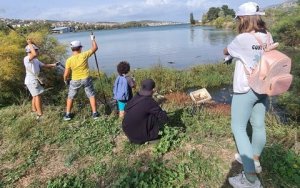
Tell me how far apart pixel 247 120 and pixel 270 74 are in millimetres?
537

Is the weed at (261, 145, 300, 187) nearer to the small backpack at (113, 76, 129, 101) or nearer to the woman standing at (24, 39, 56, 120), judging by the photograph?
the small backpack at (113, 76, 129, 101)

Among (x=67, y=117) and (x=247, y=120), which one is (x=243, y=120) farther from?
(x=67, y=117)

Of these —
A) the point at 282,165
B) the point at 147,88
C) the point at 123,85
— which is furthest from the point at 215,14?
the point at 282,165

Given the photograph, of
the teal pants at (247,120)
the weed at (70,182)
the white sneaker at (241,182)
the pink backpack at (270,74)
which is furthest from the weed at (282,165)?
the weed at (70,182)

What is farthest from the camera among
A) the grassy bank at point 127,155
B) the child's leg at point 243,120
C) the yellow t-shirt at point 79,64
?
the yellow t-shirt at point 79,64

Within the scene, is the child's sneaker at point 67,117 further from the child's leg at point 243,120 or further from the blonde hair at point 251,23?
the blonde hair at point 251,23

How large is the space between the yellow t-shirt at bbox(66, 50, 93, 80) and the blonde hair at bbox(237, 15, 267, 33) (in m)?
3.23

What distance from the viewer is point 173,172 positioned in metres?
3.80

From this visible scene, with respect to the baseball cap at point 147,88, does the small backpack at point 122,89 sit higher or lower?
lower

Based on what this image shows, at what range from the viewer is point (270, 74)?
2.91 m

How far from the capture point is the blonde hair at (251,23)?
9.75 feet

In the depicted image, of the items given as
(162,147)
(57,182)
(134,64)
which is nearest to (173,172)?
(162,147)

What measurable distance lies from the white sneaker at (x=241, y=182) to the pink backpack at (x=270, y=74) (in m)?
0.97

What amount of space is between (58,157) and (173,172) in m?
1.75
